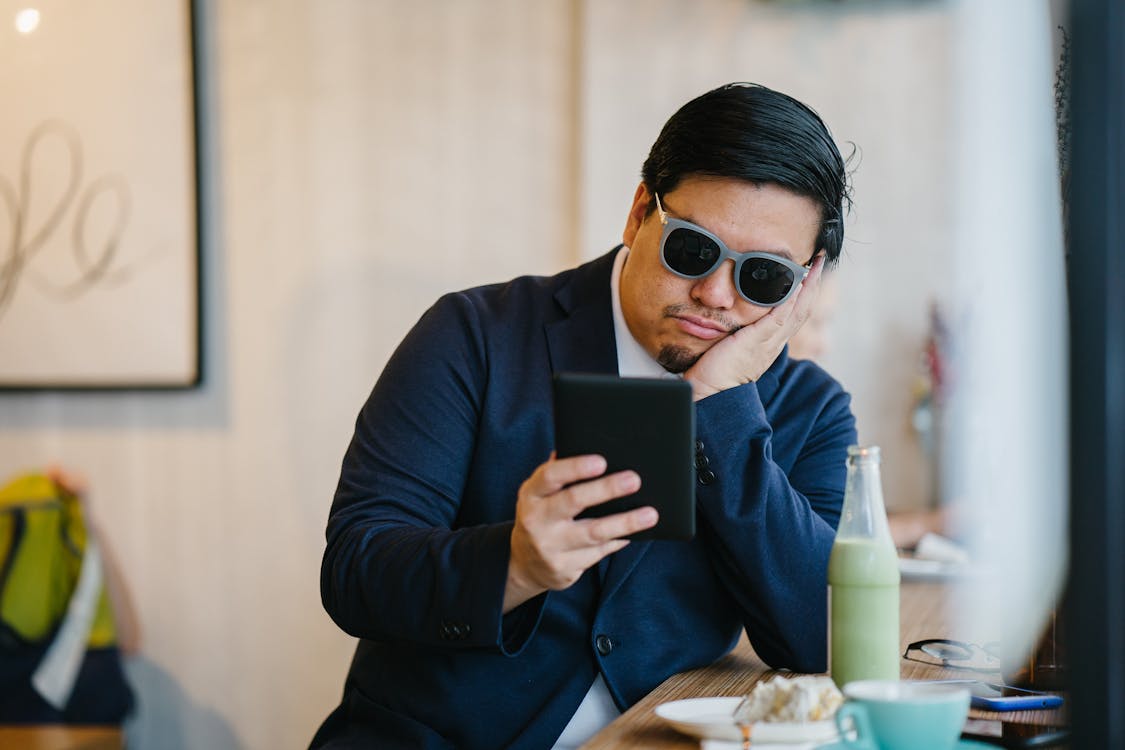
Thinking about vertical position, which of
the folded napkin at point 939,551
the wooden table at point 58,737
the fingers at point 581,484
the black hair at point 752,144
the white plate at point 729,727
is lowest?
the wooden table at point 58,737

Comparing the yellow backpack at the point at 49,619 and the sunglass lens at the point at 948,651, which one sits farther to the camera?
the yellow backpack at the point at 49,619

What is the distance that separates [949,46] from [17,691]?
2.64m

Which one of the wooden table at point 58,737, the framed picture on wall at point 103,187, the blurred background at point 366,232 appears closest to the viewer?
Result: the wooden table at point 58,737

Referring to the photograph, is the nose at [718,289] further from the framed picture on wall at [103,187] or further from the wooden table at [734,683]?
the framed picture on wall at [103,187]

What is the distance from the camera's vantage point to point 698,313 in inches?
53.7

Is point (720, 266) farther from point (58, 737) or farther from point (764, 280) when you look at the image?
point (58, 737)

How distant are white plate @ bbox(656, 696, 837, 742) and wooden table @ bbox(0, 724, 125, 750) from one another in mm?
1761

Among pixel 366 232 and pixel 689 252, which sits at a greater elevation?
pixel 366 232

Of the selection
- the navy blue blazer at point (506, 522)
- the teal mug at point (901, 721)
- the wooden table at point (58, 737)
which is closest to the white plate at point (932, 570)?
the navy blue blazer at point (506, 522)

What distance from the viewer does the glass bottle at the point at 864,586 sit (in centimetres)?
103

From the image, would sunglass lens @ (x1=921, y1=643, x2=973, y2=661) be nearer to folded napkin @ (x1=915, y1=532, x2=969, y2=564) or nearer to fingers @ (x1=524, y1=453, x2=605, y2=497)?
fingers @ (x1=524, y1=453, x2=605, y2=497)

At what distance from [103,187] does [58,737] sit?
1391mm

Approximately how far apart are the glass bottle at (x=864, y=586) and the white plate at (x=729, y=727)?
0.36 feet

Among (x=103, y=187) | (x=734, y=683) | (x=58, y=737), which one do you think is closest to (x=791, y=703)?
(x=734, y=683)
